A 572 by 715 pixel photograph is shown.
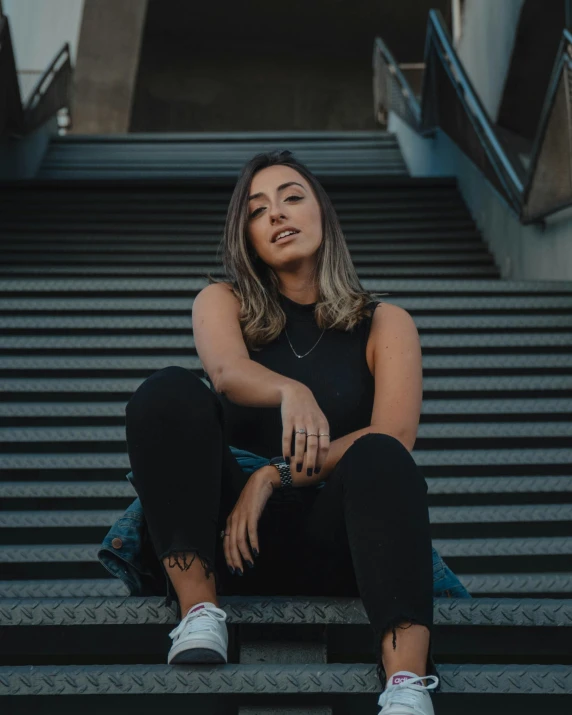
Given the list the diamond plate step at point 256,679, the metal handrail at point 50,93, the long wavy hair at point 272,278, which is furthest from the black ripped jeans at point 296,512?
the metal handrail at point 50,93

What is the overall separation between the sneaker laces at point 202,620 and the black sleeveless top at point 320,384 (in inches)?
15.1

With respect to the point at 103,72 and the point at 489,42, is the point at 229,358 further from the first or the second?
the point at 103,72

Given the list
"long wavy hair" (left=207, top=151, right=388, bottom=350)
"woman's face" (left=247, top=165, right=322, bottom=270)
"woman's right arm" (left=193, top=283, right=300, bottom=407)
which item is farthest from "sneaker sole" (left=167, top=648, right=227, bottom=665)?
"woman's face" (left=247, top=165, right=322, bottom=270)

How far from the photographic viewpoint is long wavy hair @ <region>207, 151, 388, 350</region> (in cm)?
188

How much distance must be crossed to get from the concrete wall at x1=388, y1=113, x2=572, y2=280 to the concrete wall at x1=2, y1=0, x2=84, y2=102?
6.46m

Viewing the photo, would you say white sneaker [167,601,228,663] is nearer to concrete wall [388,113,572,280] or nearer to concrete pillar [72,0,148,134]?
concrete wall [388,113,572,280]

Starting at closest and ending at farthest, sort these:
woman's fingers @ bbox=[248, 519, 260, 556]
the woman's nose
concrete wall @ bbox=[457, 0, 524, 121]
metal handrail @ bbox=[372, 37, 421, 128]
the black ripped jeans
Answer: the black ripped jeans → woman's fingers @ bbox=[248, 519, 260, 556] → the woman's nose → metal handrail @ bbox=[372, 37, 421, 128] → concrete wall @ bbox=[457, 0, 524, 121]

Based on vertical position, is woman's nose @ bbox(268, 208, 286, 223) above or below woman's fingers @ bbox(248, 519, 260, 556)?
above

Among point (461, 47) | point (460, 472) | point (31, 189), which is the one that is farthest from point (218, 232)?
point (461, 47)

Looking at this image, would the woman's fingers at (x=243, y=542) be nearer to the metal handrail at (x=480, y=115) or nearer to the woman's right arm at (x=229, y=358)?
the woman's right arm at (x=229, y=358)

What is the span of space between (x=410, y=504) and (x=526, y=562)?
43.8 inches

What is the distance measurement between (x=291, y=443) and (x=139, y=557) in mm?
325

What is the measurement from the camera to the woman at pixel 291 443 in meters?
1.43

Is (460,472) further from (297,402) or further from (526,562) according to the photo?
(297,402)
